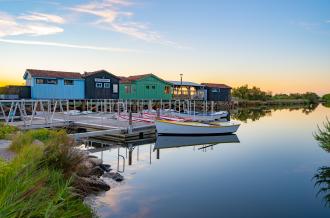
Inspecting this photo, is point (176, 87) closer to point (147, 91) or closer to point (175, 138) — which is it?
point (147, 91)

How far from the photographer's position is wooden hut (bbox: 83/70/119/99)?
42906mm

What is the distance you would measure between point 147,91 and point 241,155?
29.7m

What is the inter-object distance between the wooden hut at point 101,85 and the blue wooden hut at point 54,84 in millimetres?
886

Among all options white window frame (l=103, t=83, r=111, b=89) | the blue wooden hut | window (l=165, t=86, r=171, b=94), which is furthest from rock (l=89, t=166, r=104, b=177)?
window (l=165, t=86, r=171, b=94)

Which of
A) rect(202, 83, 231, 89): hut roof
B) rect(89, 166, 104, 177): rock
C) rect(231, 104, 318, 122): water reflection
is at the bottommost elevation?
rect(89, 166, 104, 177): rock

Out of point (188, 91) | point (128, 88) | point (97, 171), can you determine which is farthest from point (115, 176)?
point (188, 91)

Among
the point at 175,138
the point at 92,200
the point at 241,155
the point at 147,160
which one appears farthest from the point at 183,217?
the point at 175,138

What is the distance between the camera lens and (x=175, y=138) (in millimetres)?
25688

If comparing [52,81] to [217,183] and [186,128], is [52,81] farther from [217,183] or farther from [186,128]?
[217,183]

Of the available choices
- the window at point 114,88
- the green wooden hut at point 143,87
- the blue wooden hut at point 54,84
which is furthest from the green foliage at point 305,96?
the blue wooden hut at point 54,84

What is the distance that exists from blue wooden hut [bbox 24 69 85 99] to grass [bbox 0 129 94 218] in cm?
2791

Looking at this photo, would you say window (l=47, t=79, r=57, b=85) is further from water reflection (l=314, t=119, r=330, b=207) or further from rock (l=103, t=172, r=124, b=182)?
water reflection (l=314, t=119, r=330, b=207)

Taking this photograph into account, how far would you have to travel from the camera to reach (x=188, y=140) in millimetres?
25438

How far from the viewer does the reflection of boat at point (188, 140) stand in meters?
23.6
